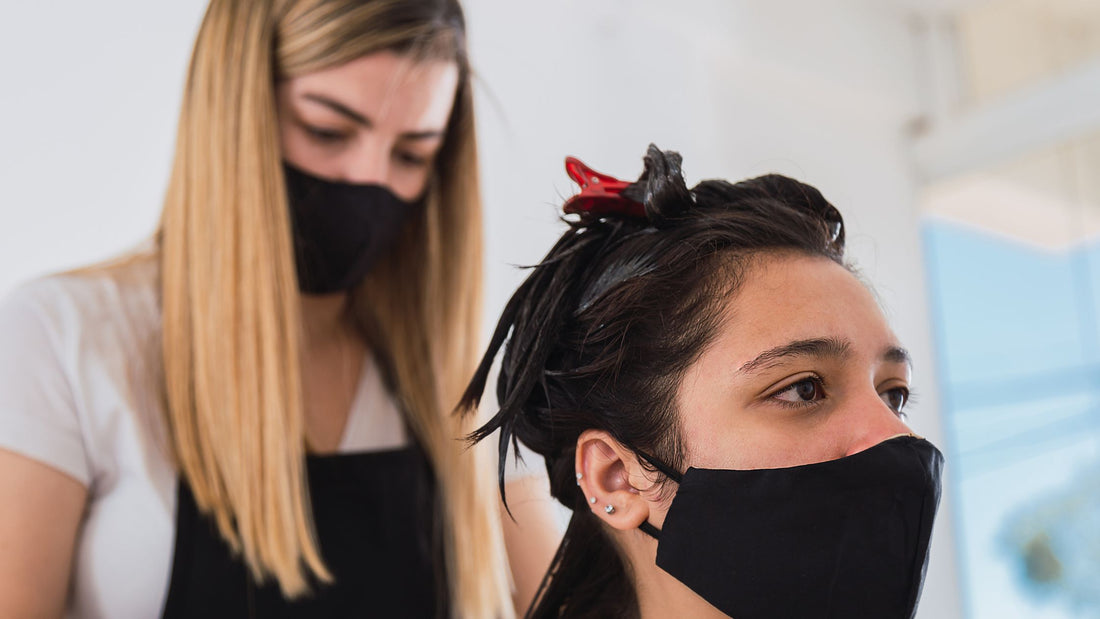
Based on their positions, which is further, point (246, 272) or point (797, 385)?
point (246, 272)

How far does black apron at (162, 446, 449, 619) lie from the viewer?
1.46 meters

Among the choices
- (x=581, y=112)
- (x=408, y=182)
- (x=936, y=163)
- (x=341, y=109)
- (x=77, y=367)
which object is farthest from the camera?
(x=936, y=163)

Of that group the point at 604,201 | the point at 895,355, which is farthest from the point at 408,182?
the point at 895,355

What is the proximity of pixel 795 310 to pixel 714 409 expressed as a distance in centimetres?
15

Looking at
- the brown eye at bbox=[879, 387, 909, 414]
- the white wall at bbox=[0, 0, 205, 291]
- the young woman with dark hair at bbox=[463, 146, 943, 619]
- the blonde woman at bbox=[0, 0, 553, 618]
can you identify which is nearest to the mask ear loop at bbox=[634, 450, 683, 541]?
the young woman with dark hair at bbox=[463, 146, 943, 619]

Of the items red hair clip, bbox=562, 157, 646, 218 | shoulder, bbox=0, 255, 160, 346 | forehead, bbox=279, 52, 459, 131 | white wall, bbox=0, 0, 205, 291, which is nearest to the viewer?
red hair clip, bbox=562, 157, 646, 218

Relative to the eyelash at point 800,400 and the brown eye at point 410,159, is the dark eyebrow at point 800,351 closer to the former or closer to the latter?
the eyelash at point 800,400

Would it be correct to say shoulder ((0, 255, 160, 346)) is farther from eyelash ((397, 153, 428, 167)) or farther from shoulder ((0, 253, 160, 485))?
eyelash ((397, 153, 428, 167))

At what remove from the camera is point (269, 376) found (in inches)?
→ 59.8

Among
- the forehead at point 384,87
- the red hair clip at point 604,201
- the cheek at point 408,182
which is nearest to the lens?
the red hair clip at point 604,201

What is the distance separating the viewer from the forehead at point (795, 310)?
1.16m

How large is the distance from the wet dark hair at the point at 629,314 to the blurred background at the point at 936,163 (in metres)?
1.15

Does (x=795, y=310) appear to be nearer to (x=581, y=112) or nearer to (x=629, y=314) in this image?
(x=629, y=314)

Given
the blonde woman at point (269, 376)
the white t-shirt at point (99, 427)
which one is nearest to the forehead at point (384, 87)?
the blonde woman at point (269, 376)
